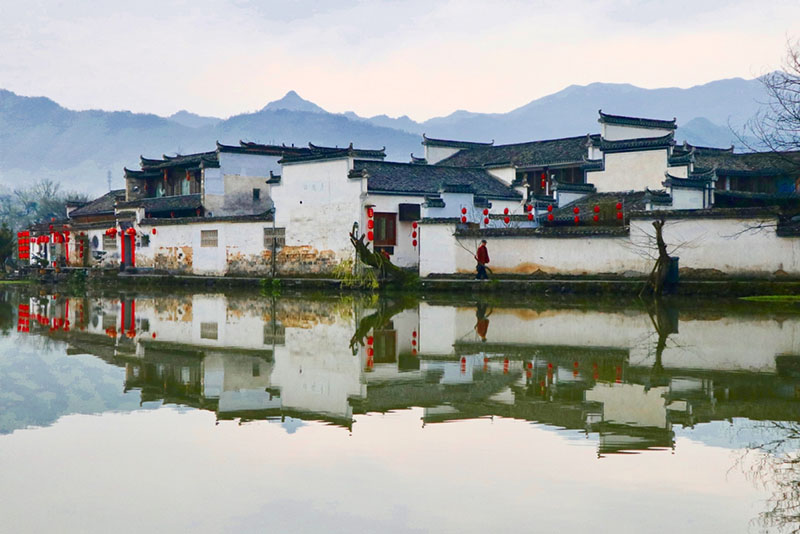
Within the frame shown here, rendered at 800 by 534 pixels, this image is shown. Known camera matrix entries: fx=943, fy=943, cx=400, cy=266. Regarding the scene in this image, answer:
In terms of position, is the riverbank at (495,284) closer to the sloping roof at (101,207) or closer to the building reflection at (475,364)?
the building reflection at (475,364)

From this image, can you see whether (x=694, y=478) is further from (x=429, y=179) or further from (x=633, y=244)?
(x=429, y=179)

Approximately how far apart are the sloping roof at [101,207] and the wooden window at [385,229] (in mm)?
19136

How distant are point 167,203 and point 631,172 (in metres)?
21.1

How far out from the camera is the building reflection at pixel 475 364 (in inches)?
337

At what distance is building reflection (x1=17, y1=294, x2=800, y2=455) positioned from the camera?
857 centimetres

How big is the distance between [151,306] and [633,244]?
13.0 meters

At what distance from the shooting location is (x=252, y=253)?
36094 millimetres

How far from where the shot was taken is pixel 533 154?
39.7 meters

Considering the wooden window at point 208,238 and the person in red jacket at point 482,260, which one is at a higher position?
the wooden window at point 208,238

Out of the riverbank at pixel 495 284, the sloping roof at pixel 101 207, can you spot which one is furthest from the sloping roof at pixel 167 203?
the riverbank at pixel 495 284

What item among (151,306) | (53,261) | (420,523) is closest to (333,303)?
(151,306)

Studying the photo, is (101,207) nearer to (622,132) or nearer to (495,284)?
(622,132)

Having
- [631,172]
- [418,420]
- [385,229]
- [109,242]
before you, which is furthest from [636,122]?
[418,420]

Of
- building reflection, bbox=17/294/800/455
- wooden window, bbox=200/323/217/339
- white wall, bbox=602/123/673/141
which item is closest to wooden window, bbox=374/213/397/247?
white wall, bbox=602/123/673/141
